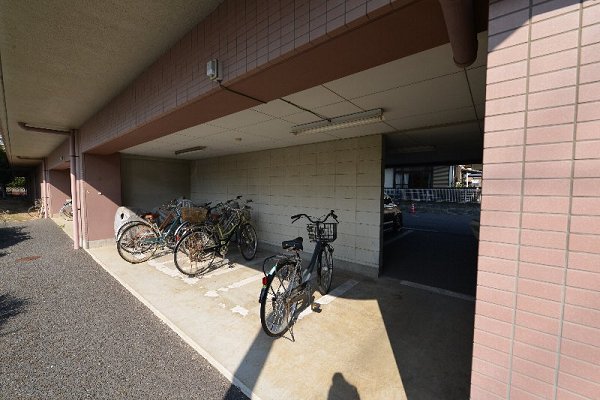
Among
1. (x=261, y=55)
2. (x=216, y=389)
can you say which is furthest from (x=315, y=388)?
(x=261, y=55)

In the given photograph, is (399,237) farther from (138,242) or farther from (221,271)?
(138,242)

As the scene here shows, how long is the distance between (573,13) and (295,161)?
15.0 feet

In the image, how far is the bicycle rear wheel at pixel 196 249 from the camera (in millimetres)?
4121

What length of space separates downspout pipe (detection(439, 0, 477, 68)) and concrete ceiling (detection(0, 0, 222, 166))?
171 centimetres

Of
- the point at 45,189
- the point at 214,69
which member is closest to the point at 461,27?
the point at 214,69

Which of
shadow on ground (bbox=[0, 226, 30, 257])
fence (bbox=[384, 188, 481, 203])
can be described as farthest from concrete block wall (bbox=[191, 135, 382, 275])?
fence (bbox=[384, 188, 481, 203])

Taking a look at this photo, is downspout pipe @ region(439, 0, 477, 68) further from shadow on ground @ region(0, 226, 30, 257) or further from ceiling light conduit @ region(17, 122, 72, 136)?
shadow on ground @ region(0, 226, 30, 257)

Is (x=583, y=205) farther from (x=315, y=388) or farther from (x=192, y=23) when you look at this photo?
(x=192, y=23)

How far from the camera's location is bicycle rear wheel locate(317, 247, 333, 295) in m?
3.42

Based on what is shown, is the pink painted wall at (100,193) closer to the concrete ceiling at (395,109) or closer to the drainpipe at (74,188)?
the drainpipe at (74,188)

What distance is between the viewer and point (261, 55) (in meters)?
1.68

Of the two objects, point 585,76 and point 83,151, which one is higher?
point 83,151

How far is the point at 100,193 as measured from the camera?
19.1ft

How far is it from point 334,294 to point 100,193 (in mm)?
5774
